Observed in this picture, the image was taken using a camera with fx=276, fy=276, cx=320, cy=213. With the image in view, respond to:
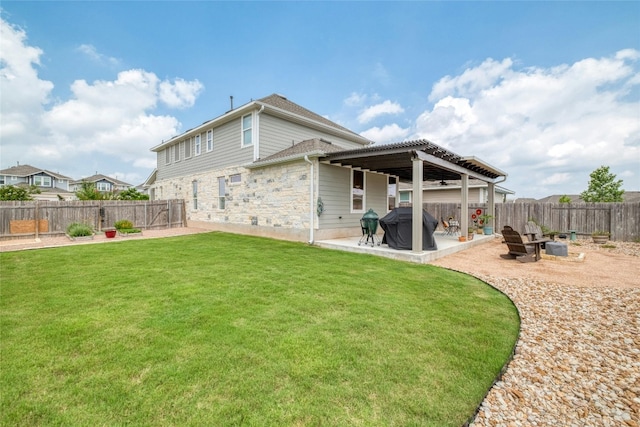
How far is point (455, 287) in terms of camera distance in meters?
5.18

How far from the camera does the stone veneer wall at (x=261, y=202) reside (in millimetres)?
10453

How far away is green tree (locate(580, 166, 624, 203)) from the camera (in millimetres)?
24156

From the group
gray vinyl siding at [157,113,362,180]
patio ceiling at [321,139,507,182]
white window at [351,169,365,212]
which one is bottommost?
white window at [351,169,365,212]

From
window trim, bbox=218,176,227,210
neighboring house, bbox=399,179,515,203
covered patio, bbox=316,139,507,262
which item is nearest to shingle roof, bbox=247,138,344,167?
covered patio, bbox=316,139,507,262

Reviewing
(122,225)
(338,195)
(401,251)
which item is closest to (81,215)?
(122,225)

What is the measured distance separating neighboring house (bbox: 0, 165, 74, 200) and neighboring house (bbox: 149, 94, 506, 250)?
32.9 metres

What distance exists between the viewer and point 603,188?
24.9 metres

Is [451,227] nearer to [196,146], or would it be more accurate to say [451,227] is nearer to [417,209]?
[417,209]

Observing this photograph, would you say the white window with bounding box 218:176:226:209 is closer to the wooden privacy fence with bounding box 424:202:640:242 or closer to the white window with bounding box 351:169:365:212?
the white window with bounding box 351:169:365:212

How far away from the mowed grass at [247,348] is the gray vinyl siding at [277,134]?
26.0 feet

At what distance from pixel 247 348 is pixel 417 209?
243 inches

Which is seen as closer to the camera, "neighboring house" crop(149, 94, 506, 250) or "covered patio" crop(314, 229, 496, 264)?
"covered patio" crop(314, 229, 496, 264)

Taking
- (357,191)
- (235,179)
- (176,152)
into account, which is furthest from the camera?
(176,152)

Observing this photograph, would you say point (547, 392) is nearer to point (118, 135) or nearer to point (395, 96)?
point (395, 96)
